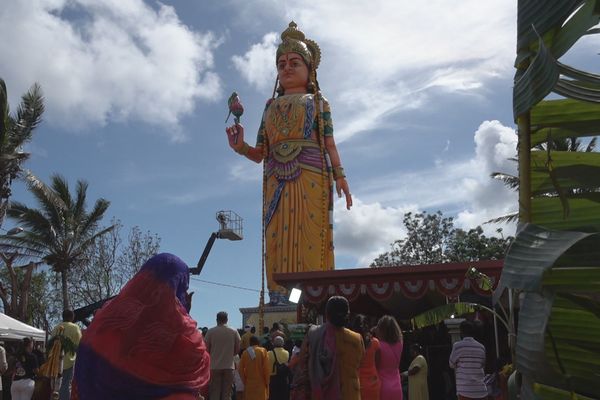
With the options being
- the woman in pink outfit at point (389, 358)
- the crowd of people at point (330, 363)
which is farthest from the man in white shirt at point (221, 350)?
the woman in pink outfit at point (389, 358)

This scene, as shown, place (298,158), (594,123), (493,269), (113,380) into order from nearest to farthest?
(594,123), (113,380), (493,269), (298,158)

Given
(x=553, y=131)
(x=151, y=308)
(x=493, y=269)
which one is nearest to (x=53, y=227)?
(x=493, y=269)

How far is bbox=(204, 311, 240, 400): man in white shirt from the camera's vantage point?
7.74 metres

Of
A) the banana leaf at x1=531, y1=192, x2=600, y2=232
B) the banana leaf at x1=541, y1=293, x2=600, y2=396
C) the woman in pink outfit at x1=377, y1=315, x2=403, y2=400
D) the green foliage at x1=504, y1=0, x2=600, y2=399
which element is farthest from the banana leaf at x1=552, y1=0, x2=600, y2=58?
the woman in pink outfit at x1=377, y1=315, x2=403, y2=400

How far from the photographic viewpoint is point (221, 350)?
7.77 meters

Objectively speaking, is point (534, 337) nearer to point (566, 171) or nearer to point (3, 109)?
point (566, 171)

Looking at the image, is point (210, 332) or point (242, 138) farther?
point (242, 138)

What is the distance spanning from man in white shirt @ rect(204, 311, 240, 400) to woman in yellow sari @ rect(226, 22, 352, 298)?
7771 mm

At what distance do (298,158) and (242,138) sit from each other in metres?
1.39

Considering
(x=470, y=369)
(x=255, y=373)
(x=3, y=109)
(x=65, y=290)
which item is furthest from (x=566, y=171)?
(x=65, y=290)

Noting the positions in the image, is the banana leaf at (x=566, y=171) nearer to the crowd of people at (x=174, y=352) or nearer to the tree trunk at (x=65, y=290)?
the crowd of people at (x=174, y=352)

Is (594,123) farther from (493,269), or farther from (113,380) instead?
(493,269)

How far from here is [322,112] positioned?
1609 centimetres

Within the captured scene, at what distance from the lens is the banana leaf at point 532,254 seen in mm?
713
